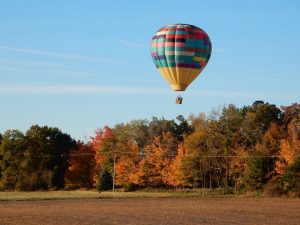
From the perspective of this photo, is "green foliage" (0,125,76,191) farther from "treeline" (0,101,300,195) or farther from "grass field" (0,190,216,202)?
"grass field" (0,190,216,202)

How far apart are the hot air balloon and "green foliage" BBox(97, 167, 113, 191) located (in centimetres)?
4478

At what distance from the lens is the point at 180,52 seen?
44312mm

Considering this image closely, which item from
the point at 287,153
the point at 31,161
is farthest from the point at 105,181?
the point at 287,153

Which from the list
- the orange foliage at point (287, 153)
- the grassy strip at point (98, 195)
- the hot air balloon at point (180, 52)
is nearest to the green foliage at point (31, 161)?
the grassy strip at point (98, 195)

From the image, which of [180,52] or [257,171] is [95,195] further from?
[180,52]

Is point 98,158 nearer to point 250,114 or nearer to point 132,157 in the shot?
point 132,157

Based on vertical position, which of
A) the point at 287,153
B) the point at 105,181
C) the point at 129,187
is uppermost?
the point at 287,153

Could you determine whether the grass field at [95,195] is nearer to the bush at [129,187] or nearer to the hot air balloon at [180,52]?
the bush at [129,187]

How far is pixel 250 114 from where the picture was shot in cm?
8750

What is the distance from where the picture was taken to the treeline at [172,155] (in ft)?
247

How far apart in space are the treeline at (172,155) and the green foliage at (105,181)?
0.44ft

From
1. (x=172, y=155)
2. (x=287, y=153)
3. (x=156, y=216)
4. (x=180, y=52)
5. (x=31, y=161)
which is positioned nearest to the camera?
(x=156, y=216)

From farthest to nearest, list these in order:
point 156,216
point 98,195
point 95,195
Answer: point 95,195 → point 98,195 → point 156,216

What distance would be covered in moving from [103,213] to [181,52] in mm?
12093
